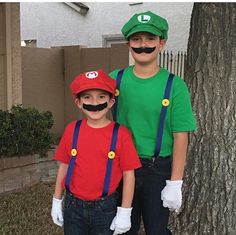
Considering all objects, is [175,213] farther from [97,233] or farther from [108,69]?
[108,69]

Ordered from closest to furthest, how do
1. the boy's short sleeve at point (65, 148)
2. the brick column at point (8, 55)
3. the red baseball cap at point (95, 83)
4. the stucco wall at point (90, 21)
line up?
the red baseball cap at point (95, 83) → the boy's short sleeve at point (65, 148) → the brick column at point (8, 55) → the stucco wall at point (90, 21)

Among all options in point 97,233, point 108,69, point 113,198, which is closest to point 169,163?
point 113,198

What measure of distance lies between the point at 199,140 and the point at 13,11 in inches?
172

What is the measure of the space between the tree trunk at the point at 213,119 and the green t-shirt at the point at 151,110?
3.79ft

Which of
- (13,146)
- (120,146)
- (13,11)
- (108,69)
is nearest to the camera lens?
(120,146)

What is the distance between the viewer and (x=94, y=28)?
12.7 meters

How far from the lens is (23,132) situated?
5531 mm

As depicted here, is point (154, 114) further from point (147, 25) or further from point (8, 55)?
point (8, 55)

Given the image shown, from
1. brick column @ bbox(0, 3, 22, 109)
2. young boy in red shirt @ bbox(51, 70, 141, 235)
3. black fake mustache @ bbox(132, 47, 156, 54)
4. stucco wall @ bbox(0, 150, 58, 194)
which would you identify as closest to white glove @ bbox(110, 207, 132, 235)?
young boy in red shirt @ bbox(51, 70, 141, 235)

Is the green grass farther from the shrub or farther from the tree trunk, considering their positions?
the tree trunk

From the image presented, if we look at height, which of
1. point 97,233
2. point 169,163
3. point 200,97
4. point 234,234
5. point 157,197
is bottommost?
point 234,234

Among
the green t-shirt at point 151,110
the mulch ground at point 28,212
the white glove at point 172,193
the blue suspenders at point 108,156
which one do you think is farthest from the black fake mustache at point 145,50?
the mulch ground at point 28,212

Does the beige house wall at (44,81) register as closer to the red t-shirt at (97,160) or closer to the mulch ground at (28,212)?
the mulch ground at (28,212)

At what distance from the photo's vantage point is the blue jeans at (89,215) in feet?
7.85
